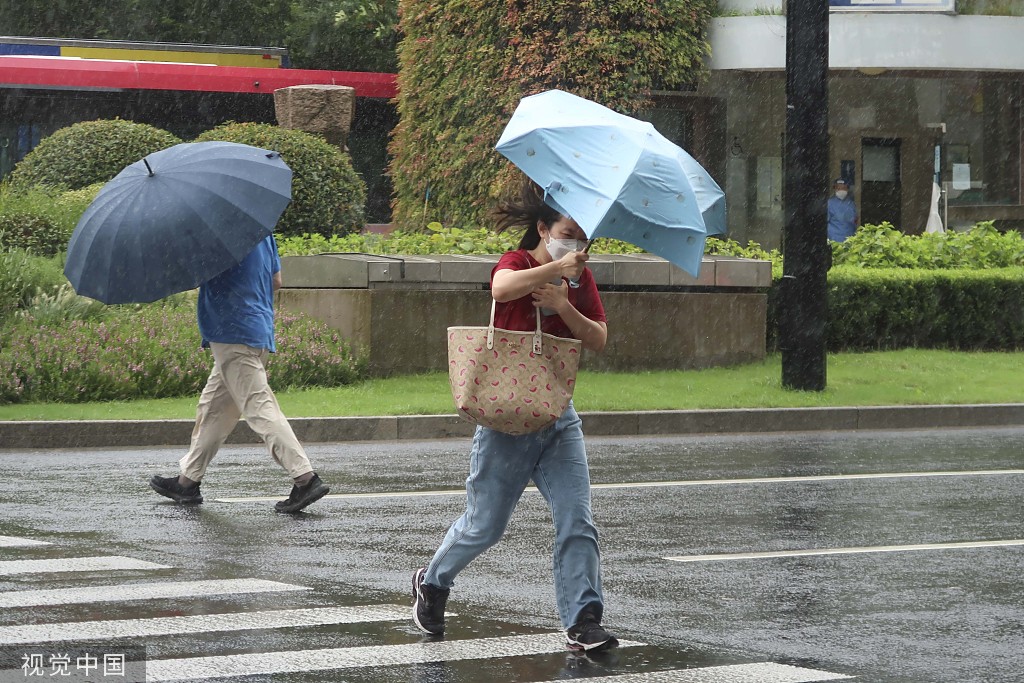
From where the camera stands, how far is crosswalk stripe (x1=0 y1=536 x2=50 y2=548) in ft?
25.4

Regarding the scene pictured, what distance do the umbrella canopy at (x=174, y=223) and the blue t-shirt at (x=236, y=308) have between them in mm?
171

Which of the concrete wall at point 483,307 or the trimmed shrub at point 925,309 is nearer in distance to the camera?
the concrete wall at point 483,307

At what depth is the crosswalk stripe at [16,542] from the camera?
774cm

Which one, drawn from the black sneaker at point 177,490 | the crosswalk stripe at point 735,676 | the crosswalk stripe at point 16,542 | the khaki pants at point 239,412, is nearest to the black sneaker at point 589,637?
the crosswalk stripe at point 735,676

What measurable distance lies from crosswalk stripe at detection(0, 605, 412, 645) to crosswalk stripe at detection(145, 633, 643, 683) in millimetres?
438

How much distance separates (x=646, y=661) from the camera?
18.2 feet

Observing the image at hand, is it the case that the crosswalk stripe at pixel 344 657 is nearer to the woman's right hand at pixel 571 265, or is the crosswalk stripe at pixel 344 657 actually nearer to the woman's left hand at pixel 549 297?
the woman's left hand at pixel 549 297

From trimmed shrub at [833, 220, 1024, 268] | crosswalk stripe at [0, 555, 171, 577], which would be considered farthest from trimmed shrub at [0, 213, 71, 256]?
crosswalk stripe at [0, 555, 171, 577]

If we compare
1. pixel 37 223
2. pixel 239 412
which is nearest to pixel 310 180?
pixel 37 223

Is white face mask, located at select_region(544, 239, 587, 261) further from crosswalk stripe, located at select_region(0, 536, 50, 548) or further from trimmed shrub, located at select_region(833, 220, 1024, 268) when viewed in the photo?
trimmed shrub, located at select_region(833, 220, 1024, 268)

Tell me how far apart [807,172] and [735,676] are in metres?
9.97

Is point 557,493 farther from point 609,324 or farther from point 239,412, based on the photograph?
point 609,324

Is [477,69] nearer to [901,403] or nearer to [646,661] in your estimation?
[901,403]

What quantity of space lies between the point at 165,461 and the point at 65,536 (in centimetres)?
324
